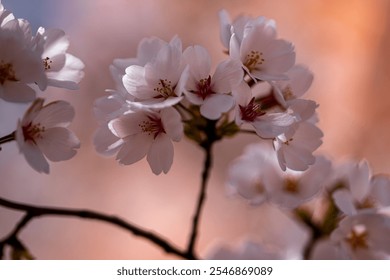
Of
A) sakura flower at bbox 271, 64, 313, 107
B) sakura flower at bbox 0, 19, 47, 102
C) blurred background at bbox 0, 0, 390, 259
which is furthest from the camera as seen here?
blurred background at bbox 0, 0, 390, 259

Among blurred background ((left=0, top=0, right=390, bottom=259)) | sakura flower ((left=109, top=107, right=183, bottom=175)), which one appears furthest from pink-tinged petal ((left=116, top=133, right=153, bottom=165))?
blurred background ((left=0, top=0, right=390, bottom=259))

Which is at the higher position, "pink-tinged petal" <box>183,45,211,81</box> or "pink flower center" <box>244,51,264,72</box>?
"pink-tinged petal" <box>183,45,211,81</box>

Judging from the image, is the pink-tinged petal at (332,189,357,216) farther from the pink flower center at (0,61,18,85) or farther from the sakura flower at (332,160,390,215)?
the pink flower center at (0,61,18,85)

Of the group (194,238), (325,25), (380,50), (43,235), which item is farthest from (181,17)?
(194,238)

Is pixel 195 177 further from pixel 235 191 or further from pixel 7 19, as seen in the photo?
pixel 7 19

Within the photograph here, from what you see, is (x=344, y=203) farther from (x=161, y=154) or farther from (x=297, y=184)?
(x=161, y=154)

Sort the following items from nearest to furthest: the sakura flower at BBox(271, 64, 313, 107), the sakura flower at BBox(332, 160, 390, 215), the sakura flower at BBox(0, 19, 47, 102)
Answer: the sakura flower at BBox(0, 19, 47, 102) → the sakura flower at BBox(271, 64, 313, 107) → the sakura flower at BBox(332, 160, 390, 215)

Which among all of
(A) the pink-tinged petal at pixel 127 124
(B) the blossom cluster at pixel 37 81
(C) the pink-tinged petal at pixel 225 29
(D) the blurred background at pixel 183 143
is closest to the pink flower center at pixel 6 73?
(B) the blossom cluster at pixel 37 81
